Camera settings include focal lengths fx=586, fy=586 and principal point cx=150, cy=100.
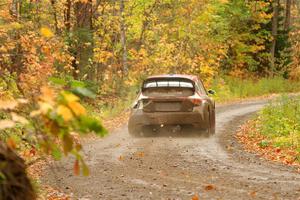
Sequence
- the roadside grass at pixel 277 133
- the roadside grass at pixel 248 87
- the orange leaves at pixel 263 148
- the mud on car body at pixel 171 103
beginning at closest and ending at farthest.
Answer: the orange leaves at pixel 263 148, the roadside grass at pixel 277 133, the mud on car body at pixel 171 103, the roadside grass at pixel 248 87

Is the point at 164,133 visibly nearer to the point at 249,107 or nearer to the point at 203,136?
the point at 203,136

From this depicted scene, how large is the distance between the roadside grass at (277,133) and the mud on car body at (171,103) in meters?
1.45

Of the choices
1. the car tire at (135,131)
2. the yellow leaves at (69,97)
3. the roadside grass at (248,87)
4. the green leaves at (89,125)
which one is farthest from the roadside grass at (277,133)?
the roadside grass at (248,87)

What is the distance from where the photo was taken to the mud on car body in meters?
14.7

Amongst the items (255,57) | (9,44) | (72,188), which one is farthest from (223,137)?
(255,57)

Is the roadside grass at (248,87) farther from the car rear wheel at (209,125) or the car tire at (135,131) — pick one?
the car tire at (135,131)

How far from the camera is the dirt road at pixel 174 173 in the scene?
29.0 feet

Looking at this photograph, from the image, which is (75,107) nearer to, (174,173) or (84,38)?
(174,173)

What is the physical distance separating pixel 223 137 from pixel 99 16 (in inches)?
488

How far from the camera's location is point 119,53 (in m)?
29.1

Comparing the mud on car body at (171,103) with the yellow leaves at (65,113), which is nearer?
the yellow leaves at (65,113)

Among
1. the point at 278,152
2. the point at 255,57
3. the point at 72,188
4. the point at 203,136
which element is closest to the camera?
the point at 72,188

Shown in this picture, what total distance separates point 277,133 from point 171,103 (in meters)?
2.86

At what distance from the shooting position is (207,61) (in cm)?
3259
